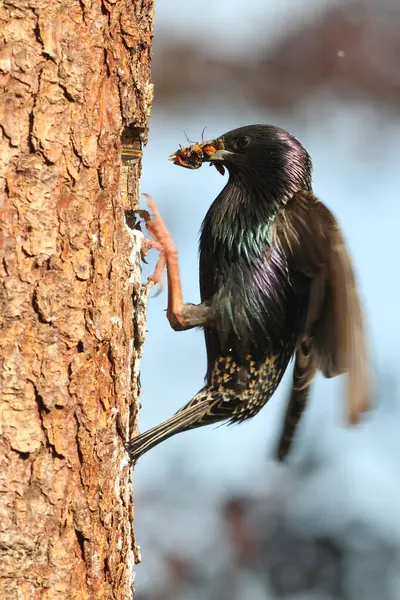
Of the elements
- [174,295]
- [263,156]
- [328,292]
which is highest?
[263,156]

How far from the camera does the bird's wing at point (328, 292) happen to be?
2707mm

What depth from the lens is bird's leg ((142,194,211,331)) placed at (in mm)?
3029

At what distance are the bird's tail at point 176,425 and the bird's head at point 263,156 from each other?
0.76 metres

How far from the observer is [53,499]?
2.20m

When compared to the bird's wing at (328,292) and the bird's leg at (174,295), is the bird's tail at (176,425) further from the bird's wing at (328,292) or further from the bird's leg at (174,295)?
the bird's wing at (328,292)

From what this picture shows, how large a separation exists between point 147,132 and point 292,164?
65 centimetres

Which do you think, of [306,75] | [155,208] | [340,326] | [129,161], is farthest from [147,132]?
[306,75]

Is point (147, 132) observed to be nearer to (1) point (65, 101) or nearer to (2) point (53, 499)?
(1) point (65, 101)

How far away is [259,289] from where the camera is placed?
120 inches

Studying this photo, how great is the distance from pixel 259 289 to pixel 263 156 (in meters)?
0.49

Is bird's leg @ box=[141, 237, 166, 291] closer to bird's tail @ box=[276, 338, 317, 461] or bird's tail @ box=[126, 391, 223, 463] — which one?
bird's tail @ box=[126, 391, 223, 463]

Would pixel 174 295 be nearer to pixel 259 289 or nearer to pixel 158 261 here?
pixel 158 261

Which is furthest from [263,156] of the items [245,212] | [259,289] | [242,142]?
[259,289]

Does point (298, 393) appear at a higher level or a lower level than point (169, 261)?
lower
